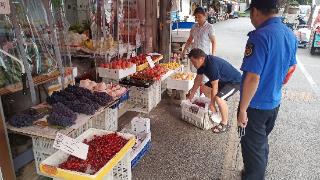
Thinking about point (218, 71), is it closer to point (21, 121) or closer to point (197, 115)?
point (197, 115)

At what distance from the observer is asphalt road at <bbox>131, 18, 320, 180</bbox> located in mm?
3451

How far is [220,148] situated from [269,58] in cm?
191

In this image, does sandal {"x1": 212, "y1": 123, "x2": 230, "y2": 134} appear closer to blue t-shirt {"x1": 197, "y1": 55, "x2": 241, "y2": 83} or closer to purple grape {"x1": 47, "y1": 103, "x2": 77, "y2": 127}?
blue t-shirt {"x1": 197, "y1": 55, "x2": 241, "y2": 83}

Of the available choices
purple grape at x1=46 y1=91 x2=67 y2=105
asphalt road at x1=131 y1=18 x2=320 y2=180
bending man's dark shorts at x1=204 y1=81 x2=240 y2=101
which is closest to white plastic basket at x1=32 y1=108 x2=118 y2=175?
purple grape at x1=46 y1=91 x2=67 y2=105

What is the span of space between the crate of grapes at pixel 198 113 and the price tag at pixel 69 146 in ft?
8.27

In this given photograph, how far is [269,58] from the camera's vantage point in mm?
2523

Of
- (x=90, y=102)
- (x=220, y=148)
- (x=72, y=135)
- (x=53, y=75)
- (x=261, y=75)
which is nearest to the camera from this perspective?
(x=261, y=75)

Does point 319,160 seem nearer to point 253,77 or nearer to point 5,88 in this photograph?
point 253,77

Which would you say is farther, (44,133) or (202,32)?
(202,32)

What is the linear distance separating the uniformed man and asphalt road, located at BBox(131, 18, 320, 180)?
701 millimetres

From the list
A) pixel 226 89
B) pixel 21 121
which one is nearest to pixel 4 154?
pixel 21 121

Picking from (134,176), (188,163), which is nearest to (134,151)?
(134,176)

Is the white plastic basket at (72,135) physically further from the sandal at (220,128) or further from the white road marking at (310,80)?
the white road marking at (310,80)

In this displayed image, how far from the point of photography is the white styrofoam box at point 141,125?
3.91 meters
